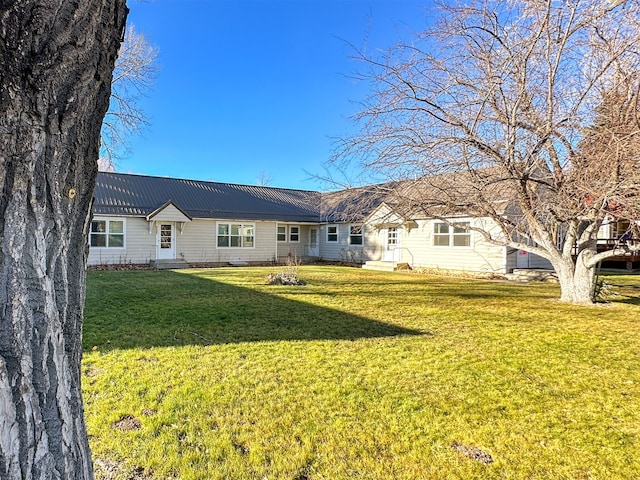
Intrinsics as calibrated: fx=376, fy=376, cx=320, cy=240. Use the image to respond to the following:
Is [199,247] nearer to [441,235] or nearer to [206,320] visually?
[441,235]

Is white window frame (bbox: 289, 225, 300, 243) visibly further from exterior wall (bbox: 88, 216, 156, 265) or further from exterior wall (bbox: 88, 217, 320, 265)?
exterior wall (bbox: 88, 216, 156, 265)

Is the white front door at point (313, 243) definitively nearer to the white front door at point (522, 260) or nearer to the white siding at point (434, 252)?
the white siding at point (434, 252)

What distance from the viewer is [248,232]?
67.2 ft

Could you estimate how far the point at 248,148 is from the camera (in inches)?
1174

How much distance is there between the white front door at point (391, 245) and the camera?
1852cm

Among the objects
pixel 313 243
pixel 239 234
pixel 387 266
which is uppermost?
pixel 239 234

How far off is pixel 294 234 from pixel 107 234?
986 cm

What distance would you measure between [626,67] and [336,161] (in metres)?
5.54

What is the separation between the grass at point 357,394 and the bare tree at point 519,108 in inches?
107

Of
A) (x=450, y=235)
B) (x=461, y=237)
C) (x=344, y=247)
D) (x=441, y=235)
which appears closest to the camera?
(x=461, y=237)

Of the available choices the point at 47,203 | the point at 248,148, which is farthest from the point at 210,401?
the point at 248,148

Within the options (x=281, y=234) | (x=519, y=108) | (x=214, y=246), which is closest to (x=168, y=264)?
(x=214, y=246)

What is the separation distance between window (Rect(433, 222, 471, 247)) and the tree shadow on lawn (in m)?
9.58

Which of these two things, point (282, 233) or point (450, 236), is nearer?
point (450, 236)
